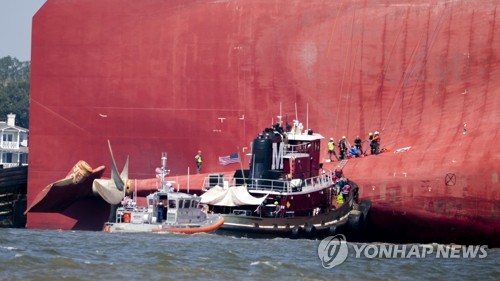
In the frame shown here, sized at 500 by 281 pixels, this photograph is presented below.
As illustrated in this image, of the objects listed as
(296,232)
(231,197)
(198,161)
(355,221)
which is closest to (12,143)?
(198,161)

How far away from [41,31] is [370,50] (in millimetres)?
11286

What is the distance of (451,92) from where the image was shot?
49.7 m

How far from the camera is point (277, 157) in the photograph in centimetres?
4372

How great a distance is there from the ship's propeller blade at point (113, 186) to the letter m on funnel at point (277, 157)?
6417 mm

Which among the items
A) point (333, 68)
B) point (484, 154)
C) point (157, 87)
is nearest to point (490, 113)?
point (484, 154)

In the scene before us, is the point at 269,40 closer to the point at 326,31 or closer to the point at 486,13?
the point at 326,31

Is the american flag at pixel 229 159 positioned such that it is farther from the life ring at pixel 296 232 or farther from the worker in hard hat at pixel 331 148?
the life ring at pixel 296 232

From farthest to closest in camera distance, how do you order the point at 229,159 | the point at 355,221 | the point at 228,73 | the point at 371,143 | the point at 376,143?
the point at 228,73
the point at 371,143
the point at 376,143
the point at 229,159
the point at 355,221

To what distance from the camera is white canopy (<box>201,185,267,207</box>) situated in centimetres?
4178

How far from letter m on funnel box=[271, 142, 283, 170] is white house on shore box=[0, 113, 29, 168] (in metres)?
57.0

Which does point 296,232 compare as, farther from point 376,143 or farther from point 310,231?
point 376,143

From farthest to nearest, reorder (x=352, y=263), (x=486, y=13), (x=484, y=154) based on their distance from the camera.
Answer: (x=486, y=13) < (x=484, y=154) < (x=352, y=263)

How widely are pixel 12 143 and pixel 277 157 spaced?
59.0 m

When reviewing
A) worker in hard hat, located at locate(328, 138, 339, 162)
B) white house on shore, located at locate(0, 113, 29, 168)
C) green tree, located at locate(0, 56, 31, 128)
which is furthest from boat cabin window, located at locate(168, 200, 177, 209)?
green tree, located at locate(0, 56, 31, 128)
